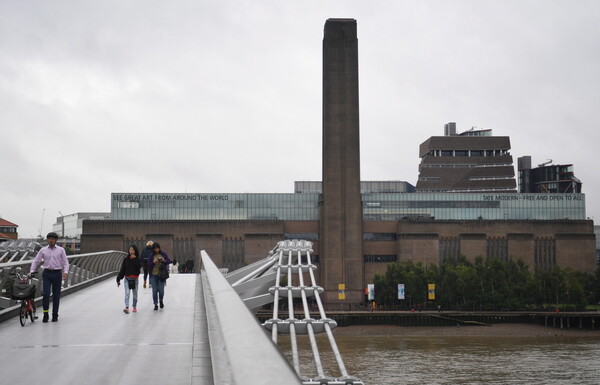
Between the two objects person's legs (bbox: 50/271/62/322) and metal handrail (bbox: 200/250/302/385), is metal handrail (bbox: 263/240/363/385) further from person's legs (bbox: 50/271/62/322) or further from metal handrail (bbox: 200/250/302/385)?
person's legs (bbox: 50/271/62/322)

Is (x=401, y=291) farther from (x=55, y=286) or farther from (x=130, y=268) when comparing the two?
(x=55, y=286)

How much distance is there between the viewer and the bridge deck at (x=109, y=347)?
8.59m

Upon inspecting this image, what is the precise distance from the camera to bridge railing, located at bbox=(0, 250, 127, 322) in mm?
14564

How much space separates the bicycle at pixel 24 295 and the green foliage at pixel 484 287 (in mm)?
77513

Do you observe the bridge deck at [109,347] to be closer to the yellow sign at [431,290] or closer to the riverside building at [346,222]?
the yellow sign at [431,290]

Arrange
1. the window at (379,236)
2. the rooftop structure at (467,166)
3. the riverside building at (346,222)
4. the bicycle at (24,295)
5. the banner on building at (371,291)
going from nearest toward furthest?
the bicycle at (24,295) → the banner on building at (371,291) → the riverside building at (346,222) → the window at (379,236) → the rooftop structure at (467,166)

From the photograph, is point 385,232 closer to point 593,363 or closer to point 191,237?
point 191,237

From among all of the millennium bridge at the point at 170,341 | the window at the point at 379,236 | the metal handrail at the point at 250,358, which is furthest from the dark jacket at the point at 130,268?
the window at the point at 379,236

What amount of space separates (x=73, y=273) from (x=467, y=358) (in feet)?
152

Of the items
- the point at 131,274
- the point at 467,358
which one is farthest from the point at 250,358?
the point at 467,358

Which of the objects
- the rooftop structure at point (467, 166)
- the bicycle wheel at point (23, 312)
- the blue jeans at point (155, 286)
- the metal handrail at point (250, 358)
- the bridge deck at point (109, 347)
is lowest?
the bridge deck at point (109, 347)

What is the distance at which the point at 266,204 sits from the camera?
344 feet

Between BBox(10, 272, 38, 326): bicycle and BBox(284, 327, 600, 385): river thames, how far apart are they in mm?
37903

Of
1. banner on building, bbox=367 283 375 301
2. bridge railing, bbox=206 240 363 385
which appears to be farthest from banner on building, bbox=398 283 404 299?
bridge railing, bbox=206 240 363 385
